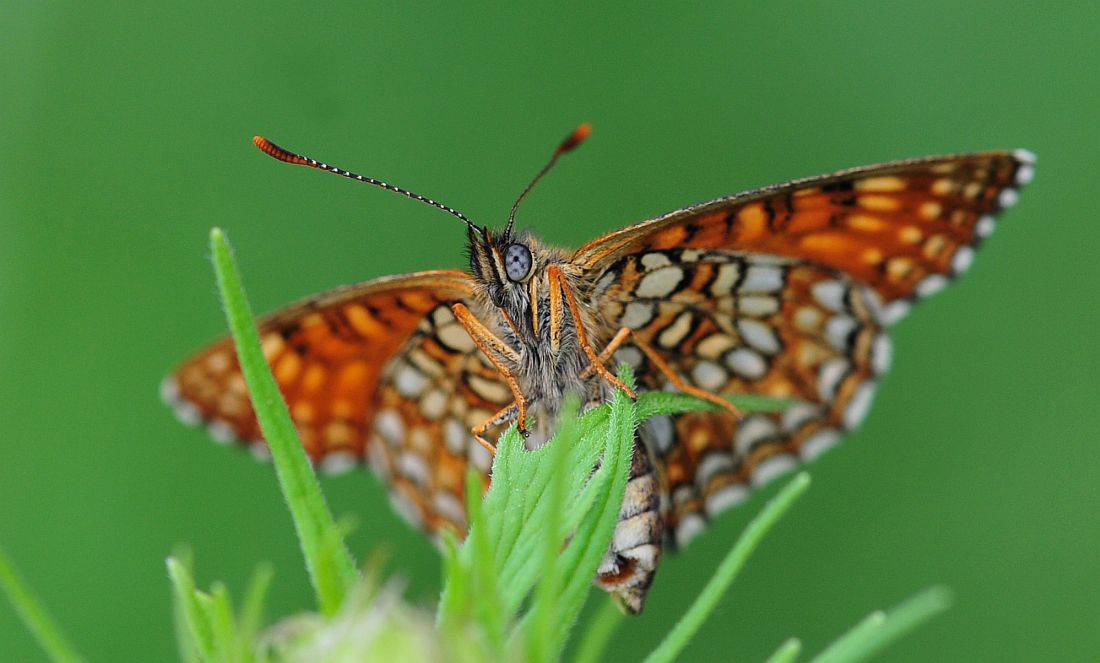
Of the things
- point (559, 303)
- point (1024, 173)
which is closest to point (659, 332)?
point (559, 303)

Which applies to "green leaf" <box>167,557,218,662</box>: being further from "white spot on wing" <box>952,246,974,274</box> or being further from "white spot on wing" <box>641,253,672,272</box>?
"white spot on wing" <box>952,246,974,274</box>

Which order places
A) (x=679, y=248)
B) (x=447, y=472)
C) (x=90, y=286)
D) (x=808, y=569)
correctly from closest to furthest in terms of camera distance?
→ (x=679, y=248)
(x=447, y=472)
(x=808, y=569)
(x=90, y=286)

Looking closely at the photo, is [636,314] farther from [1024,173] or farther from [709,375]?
[1024,173]

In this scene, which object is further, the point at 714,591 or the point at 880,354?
the point at 880,354

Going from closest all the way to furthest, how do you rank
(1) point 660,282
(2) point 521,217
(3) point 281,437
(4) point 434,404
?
(3) point 281,437
(1) point 660,282
(4) point 434,404
(2) point 521,217

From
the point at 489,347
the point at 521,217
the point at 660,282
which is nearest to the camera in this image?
the point at 489,347

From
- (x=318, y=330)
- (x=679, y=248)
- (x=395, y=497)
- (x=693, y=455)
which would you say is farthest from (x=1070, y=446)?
(x=318, y=330)

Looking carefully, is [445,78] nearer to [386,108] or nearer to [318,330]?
[386,108]
